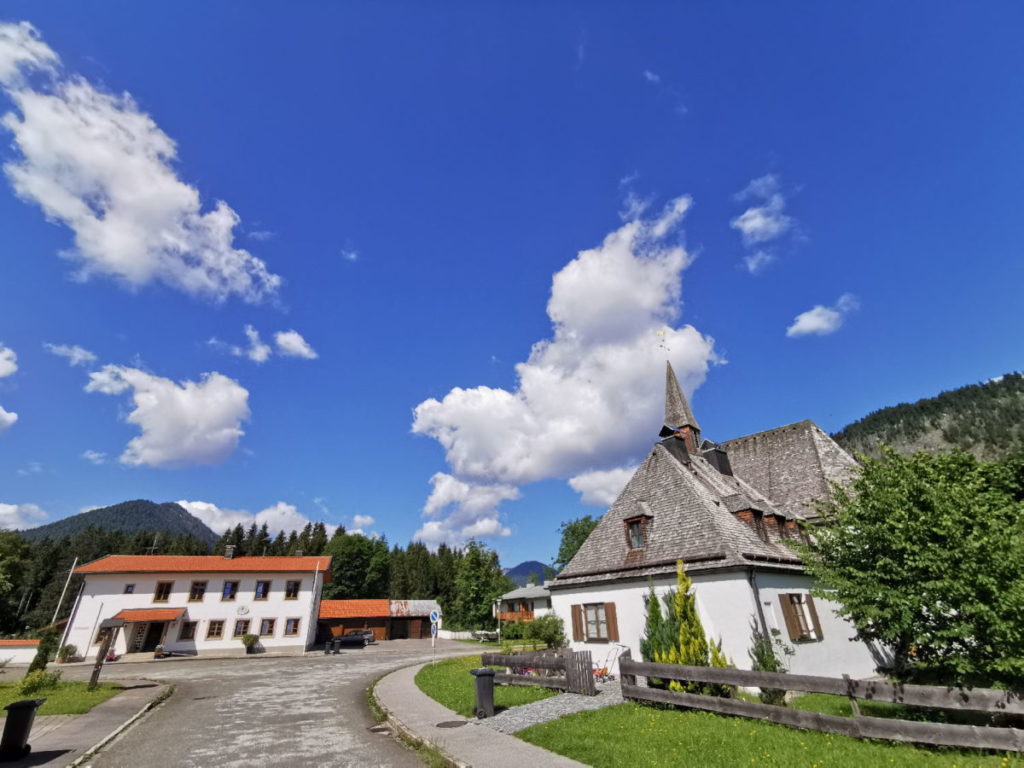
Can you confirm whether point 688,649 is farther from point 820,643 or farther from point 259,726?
point 259,726

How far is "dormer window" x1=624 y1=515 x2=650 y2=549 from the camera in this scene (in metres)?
19.8

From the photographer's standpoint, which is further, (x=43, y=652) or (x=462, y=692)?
(x=43, y=652)

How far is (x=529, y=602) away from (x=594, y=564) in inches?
1831

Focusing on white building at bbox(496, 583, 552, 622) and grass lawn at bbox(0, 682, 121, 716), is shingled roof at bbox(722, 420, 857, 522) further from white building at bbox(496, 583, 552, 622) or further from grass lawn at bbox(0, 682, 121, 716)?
white building at bbox(496, 583, 552, 622)

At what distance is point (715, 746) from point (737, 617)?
26.4 ft

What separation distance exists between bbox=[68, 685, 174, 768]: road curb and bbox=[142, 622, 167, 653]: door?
23.4 metres

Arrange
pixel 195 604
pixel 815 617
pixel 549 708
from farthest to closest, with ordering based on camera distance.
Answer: pixel 195 604, pixel 815 617, pixel 549 708

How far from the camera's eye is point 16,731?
932cm

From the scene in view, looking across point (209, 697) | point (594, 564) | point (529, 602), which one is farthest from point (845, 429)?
point (209, 697)

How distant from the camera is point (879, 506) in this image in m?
10.7

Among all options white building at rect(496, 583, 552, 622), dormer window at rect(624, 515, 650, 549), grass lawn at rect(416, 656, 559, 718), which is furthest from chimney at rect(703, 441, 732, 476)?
white building at rect(496, 583, 552, 622)

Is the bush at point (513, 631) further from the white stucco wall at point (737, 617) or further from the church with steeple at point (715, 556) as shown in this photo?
the white stucco wall at point (737, 617)

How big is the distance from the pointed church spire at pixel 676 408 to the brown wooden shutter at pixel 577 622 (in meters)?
11.1

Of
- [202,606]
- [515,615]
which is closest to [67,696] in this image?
[202,606]
